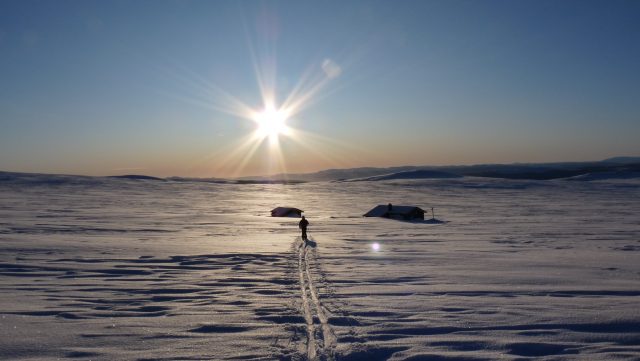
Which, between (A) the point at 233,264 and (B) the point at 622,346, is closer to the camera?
(B) the point at 622,346

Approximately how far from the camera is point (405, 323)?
320 inches

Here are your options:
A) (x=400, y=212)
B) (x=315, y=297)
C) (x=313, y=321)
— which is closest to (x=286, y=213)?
(x=400, y=212)

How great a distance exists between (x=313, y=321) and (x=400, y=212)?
3357cm

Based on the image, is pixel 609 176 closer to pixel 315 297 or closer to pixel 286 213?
pixel 286 213

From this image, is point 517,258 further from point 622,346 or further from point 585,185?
point 585,185

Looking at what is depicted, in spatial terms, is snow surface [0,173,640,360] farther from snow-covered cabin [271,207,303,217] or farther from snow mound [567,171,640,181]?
snow mound [567,171,640,181]

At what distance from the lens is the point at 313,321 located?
8141 millimetres

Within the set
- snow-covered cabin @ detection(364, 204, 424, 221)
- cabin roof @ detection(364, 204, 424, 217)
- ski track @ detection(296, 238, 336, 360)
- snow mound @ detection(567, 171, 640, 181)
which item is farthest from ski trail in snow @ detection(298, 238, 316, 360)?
snow mound @ detection(567, 171, 640, 181)

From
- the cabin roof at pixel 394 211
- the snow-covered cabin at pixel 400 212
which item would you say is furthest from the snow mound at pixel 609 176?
the snow-covered cabin at pixel 400 212

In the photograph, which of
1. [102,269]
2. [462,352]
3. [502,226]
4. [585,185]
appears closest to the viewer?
[462,352]

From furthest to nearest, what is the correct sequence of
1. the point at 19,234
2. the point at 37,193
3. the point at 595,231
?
1. the point at 37,193
2. the point at 595,231
3. the point at 19,234

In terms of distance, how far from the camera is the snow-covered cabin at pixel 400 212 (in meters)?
40.4

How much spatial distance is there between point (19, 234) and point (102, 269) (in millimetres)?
11396

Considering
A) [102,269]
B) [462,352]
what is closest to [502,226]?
[102,269]
